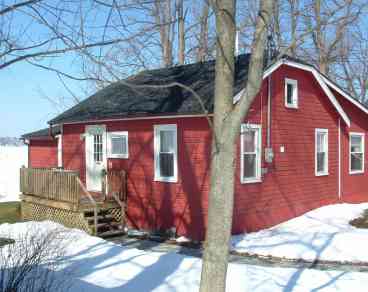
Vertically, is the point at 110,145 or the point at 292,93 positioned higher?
the point at 292,93

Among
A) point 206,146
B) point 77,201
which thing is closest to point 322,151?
point 206,146

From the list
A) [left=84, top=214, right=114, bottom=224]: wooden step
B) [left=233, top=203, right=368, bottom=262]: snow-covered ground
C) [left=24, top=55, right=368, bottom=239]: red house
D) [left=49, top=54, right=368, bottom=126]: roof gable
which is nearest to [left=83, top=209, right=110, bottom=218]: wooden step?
[left=84, top=214, right=114, bottom=224]: wooden step

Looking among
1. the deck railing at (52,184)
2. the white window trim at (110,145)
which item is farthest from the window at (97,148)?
the deck railing at (52,184)

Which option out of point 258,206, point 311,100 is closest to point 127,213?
point 258,206

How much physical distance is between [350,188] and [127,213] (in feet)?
27.2

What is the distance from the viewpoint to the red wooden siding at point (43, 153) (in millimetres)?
21219

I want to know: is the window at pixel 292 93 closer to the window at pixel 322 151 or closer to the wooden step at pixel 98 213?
the window at pixel 322 151

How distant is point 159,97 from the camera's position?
13.8 metres

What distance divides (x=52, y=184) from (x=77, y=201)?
5.34 feet

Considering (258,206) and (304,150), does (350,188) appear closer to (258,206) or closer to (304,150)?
(304,150)

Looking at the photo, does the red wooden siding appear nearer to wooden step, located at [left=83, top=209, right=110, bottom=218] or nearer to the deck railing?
the deck railing

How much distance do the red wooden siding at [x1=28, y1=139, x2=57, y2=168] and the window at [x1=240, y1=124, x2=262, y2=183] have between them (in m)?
11.0

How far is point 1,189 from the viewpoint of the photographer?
2783 centimetres

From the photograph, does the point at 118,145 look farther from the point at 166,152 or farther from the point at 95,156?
the point at 166,152
